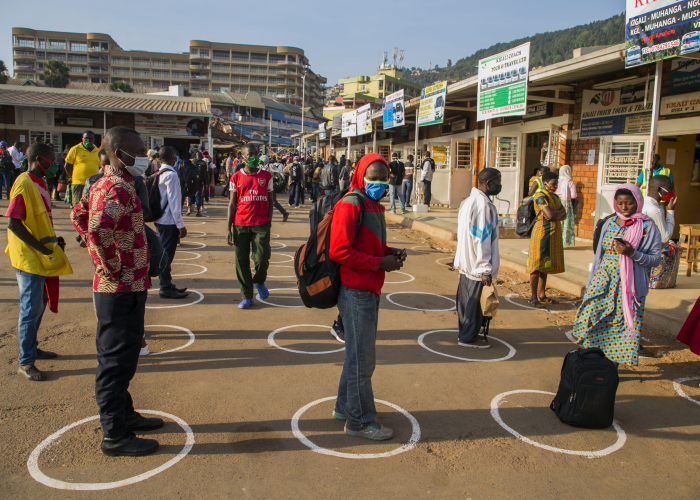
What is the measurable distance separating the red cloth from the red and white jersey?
442cm

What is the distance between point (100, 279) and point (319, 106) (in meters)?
118

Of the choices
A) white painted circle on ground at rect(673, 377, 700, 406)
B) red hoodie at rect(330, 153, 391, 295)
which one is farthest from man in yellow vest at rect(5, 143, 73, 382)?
white painted circle on ground at rect(673, 377, 700, 406)

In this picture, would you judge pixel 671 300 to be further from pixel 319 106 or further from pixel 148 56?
pixel 319 106

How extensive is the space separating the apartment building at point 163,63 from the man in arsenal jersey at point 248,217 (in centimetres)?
9699

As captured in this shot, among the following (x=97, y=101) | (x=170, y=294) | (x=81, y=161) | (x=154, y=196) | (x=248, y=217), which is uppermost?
(x=97, y=101)

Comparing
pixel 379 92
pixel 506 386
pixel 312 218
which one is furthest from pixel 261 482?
pixel 379 92

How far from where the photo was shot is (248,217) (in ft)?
18.8

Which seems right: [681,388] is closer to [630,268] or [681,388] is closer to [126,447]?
[630,268]

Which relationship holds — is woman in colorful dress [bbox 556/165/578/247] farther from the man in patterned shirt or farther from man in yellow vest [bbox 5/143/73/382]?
man in yellow vest [bbox 5/143/73/382]

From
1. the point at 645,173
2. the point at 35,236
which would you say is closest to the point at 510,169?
the point at 645,173

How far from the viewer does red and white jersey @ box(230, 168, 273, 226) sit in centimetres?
574

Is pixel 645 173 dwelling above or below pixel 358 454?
above

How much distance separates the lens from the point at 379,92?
85750 mm

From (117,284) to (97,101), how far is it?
84.2 ft
